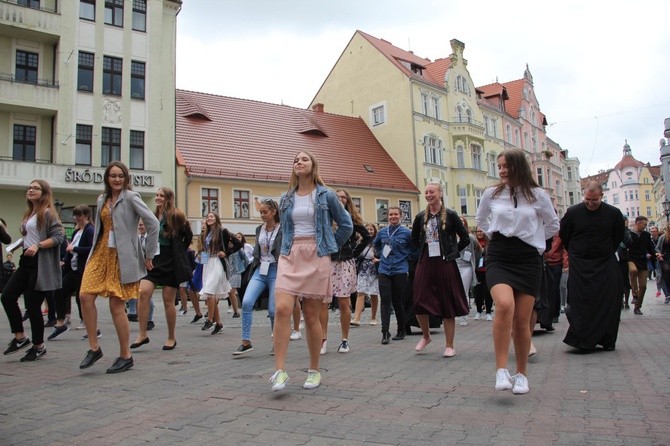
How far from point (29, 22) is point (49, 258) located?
2288 centimetres

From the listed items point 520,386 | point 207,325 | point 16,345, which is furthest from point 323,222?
point 207,325

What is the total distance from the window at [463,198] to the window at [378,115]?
815cm

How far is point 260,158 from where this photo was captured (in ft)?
115

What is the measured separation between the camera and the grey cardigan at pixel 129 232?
5926 millimetres

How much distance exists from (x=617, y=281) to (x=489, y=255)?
9.71 feet

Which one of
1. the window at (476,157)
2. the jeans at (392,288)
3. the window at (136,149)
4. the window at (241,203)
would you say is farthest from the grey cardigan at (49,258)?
the window at (476,157)

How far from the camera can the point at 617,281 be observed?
702cm

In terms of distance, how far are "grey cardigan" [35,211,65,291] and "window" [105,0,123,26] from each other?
23868 millimetres

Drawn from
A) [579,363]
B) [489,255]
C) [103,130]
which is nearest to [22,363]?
[489,255]

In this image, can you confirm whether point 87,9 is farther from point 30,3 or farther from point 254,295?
point 254,295

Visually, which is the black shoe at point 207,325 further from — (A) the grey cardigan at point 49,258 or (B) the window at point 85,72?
(B) the window at point 85,72

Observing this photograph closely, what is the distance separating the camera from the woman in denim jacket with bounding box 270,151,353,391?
4863 mm

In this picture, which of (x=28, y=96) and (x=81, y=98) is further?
(x=81, y=98)

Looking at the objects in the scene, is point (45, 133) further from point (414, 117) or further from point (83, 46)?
point (414, 117)
